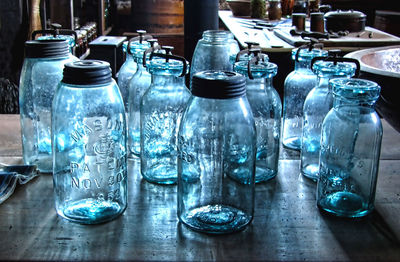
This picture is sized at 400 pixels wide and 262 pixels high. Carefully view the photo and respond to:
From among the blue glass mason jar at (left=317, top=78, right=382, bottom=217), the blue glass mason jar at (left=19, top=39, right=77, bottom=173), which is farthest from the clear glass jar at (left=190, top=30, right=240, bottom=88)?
the blue glass mason jar at (left=317, top=78, right=382, bottom=217)

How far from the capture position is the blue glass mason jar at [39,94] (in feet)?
3.48

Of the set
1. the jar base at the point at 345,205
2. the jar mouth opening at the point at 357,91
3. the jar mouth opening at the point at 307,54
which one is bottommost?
the jar base at the point at 345,205

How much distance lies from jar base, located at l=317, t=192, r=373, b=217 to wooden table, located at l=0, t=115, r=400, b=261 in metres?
0.02

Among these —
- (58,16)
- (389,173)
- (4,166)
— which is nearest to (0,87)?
(58,16)

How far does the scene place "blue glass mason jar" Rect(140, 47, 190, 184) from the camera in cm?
106

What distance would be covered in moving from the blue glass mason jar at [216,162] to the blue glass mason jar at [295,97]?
41cm

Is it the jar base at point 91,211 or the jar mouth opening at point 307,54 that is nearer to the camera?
the jar base at point 91,211

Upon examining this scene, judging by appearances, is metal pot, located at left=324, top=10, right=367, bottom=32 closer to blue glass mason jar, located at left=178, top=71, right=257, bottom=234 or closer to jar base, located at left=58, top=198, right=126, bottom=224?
blue glass mason jar, located at left=178, top=71, right=257, bottom=234

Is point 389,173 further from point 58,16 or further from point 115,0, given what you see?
point 115,0

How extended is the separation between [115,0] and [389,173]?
4.88 metres

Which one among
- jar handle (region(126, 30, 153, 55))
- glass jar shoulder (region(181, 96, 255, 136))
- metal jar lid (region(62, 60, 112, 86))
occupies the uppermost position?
jar handle (region(126, 30, 153, 55))

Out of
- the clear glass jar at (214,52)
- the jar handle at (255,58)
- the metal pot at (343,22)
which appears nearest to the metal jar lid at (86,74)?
the jar handle at (255,58)

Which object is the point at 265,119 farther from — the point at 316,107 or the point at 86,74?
the point at 86,74

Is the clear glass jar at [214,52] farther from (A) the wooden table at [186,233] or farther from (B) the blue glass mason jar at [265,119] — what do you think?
(A) the wooden table at [186,233]
